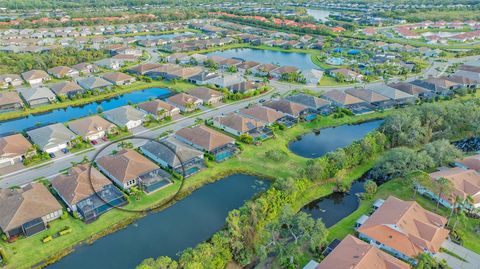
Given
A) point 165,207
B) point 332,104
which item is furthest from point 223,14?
point 165,207

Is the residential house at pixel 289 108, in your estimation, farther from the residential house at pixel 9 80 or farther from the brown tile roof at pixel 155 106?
the residential house at pixel 9 80

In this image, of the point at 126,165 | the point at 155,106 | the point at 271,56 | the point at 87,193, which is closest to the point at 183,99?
the point at 155,106

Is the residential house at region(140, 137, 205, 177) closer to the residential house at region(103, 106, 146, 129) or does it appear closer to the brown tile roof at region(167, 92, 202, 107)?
the residential house at region(103, 106, 146, 129)

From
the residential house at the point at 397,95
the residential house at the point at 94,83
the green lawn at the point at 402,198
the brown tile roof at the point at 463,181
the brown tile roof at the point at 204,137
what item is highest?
the brown tile roof at the point at 463,181

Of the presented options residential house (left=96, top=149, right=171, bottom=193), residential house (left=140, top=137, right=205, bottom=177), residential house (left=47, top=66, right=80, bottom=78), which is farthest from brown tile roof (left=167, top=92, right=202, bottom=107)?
residential house (left=47, top=66, right=80, bottom=78)

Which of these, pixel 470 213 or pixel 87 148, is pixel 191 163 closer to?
pixel 87 148

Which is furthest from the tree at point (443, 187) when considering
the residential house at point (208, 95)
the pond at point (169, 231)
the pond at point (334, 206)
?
the residential house at point (208, 95)
